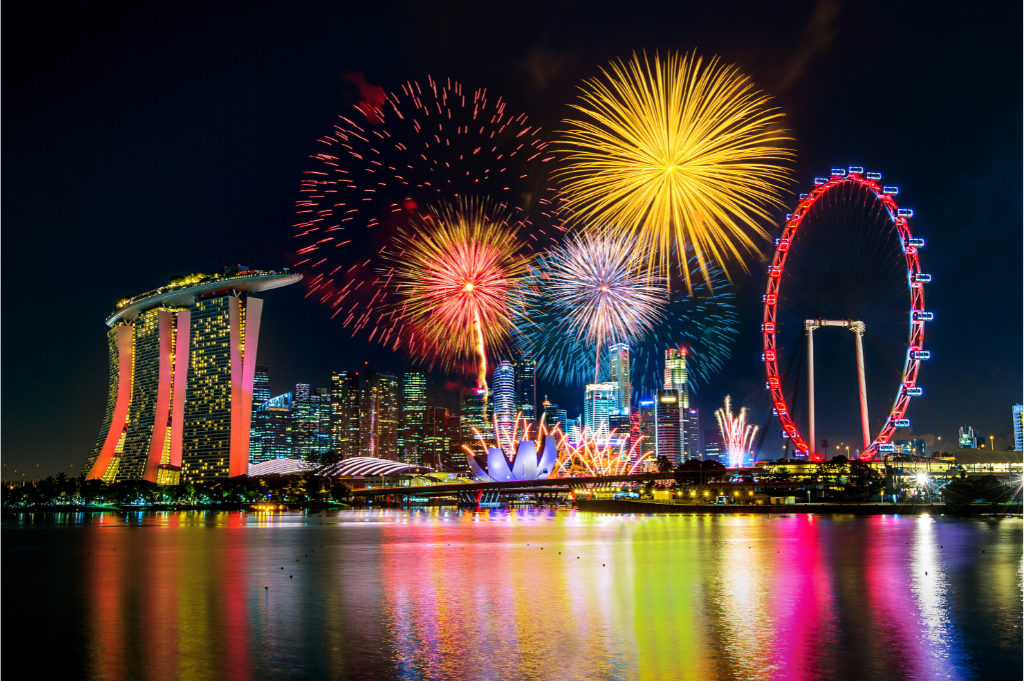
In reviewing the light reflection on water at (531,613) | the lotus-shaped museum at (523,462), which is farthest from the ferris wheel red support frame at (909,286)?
the lotus-shaped museum at (523,462)

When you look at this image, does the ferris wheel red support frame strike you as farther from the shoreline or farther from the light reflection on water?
the light reflection on water

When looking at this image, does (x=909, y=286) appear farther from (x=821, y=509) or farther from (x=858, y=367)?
(x=821, y=509)

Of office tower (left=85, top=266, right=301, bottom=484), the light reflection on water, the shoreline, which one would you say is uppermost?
office tower (left=85, top=266, right=301, bottom=484)

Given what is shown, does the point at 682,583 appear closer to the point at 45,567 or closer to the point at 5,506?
the point at 45,567

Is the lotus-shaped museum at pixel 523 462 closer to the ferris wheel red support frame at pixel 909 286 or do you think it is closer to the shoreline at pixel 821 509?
the shoreline at pixel 821 509

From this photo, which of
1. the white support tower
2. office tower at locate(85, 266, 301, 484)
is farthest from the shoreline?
office tower at locate(85, 266, 301, 484)

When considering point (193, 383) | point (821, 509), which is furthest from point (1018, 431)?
point (193, 383)
